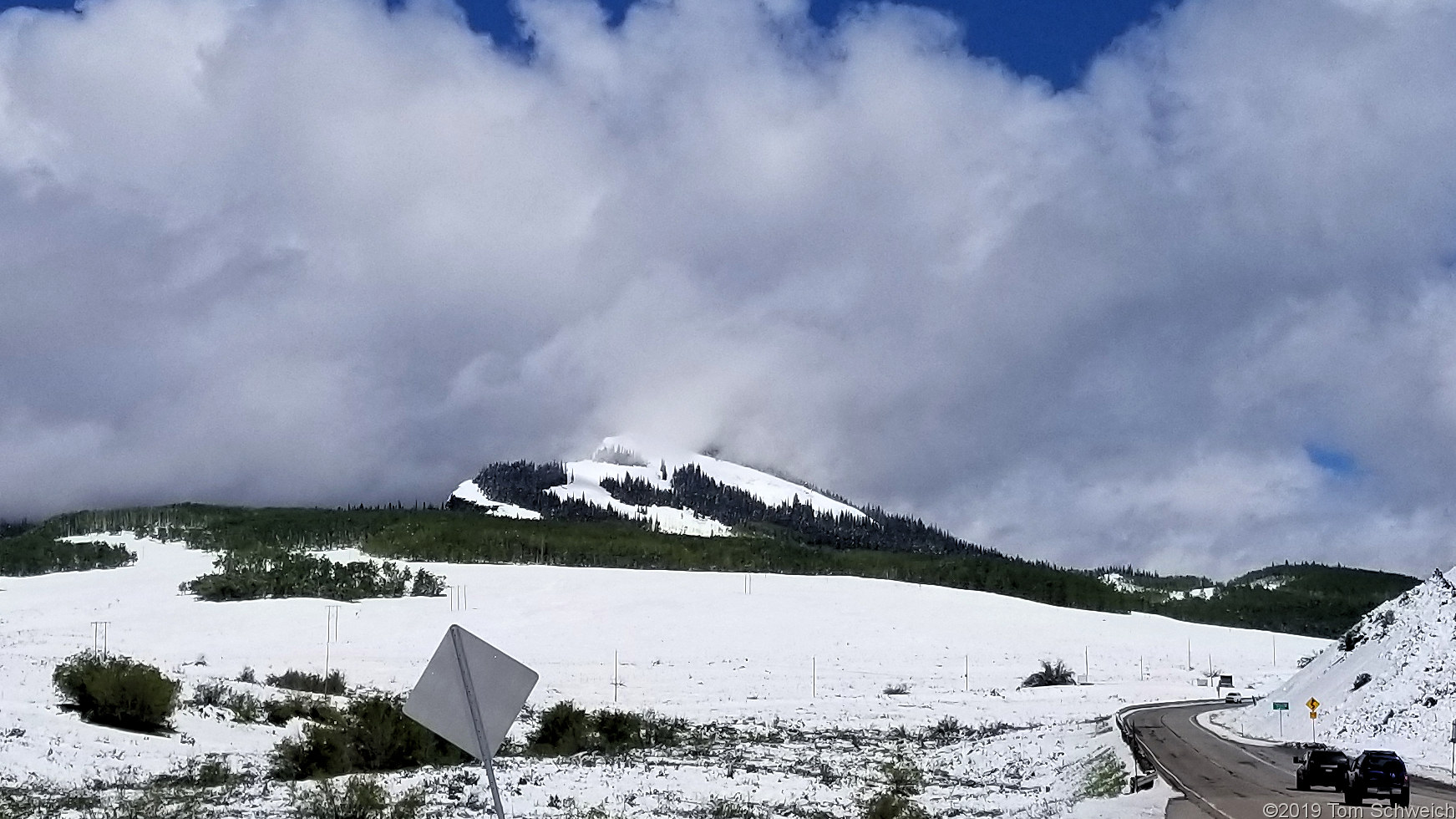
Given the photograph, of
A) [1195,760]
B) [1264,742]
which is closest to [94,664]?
[1195,760]

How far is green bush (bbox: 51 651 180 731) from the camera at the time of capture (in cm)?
2817

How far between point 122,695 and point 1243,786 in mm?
24828

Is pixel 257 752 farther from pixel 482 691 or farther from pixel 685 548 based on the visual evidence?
pixel 685 548

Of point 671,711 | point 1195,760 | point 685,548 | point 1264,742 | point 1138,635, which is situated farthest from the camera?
point 685,548

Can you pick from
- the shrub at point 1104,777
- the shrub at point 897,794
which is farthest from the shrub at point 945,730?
the shrub at point 1104,777

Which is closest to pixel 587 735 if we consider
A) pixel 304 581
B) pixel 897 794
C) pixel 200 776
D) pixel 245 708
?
pixel 245 708

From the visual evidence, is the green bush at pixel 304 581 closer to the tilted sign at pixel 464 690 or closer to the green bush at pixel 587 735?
the green bush at pixel 587 735

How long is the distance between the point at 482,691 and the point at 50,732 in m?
21.1

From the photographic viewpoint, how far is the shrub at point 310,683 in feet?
143

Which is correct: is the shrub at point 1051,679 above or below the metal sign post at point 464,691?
below

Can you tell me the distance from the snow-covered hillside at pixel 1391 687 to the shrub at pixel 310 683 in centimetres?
3232

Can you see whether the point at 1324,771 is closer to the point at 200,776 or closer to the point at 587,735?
the point at 587,735

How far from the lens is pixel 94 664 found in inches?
1180

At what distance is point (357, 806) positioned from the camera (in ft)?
58.4
